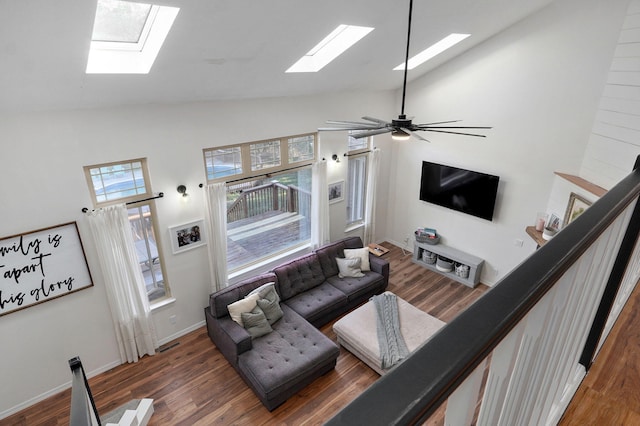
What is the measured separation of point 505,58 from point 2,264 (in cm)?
673

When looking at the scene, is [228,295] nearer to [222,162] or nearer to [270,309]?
[270,309]

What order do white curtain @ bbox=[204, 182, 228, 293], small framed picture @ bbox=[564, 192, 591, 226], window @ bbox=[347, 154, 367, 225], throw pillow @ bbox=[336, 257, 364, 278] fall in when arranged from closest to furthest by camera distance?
small framed picture @ bbox=[564, 192, 591, 226], white curtain @ bbox=[204, 182, 228, 293], throw pillow @ bbox=[336, 257, 364, 278], window @ bbox=[347, 154, 367, 225]

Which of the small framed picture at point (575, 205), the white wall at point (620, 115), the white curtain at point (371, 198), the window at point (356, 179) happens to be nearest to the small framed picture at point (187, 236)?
the window at point (356, 179)

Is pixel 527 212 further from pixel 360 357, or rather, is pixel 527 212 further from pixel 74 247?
pixel 74 247

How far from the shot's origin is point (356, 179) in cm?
718

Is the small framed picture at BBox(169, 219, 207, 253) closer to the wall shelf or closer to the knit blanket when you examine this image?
the knit blanket

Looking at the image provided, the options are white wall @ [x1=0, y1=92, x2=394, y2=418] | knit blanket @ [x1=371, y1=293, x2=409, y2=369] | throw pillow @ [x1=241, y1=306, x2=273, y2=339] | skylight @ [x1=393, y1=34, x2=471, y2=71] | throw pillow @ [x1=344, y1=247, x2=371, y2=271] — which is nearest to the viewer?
white wall @ [x1=0, y1=92, x2=394, y2=418]

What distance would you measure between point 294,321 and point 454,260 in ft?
10.5

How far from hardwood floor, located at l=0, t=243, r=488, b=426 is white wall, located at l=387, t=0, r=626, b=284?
312cm

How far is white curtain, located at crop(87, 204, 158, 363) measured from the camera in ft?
13.7

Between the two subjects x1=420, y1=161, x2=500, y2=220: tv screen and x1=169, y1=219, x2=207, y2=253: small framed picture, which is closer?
x1=169, y1=219, x2=207, y2=253: small framed picture

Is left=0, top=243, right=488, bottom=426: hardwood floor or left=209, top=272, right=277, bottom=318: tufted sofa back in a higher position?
left=209, top=272, right=277, bottom=318: tufted sofa back

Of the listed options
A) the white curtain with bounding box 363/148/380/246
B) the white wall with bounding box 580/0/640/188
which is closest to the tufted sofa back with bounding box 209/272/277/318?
the white curtain with bounding box 363/148/380/246

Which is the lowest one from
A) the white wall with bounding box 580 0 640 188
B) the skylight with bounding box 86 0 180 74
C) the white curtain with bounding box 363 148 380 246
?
the white curtain with bounding box 363 148 380 246
